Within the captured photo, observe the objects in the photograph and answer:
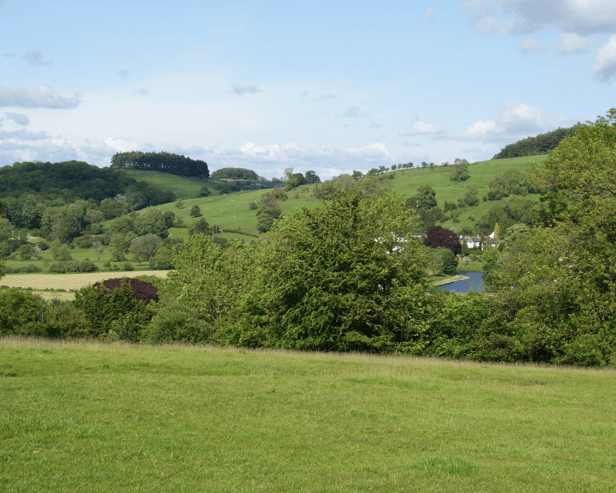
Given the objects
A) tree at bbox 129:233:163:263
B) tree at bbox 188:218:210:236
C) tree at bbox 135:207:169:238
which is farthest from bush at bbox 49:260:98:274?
tree at bbox 188:218:210:236

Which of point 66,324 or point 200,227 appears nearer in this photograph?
point 66,324

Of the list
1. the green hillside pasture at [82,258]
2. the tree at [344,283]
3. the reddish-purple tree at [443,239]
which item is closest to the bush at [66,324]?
the tree at [344,283]

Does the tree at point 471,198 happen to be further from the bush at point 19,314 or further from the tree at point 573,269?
the tree at point 573,269

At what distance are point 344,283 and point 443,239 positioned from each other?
404 ft

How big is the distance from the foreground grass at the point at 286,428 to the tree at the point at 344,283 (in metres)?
11.7

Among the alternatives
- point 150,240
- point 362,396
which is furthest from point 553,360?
point 150,240

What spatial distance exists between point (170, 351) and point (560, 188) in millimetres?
24206

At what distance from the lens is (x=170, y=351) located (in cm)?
2528

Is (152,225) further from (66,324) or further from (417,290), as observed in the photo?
(417,290)

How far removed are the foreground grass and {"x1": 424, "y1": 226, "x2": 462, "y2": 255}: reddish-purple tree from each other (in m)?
132

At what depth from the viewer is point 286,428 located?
497 inches

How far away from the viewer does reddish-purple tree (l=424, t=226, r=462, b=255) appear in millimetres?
151500

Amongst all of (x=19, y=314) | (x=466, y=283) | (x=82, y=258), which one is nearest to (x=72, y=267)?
(x=82, y=258)

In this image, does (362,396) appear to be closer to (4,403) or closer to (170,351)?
(4,403)
